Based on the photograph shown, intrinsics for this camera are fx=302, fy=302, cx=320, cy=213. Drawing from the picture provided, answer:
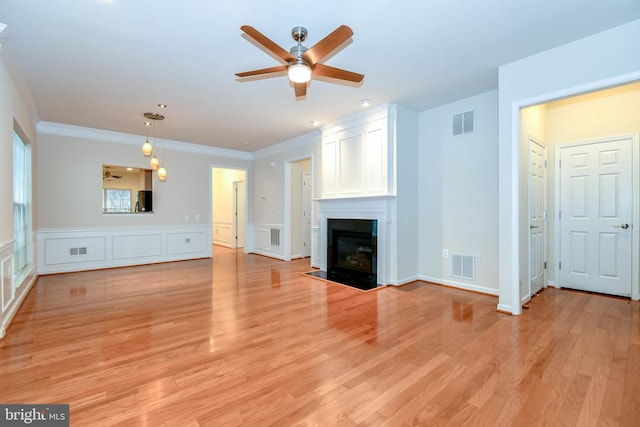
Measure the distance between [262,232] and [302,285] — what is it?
3.54m

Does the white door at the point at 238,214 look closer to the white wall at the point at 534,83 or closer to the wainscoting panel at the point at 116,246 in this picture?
the wainscoting panel at the point at 116,246

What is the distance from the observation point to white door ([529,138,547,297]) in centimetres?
394

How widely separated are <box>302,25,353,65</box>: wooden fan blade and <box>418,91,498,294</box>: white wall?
9.47 feet

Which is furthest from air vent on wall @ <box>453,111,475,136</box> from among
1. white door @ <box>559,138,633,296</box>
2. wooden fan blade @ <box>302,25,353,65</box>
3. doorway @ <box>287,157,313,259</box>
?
doorway @ <box>287,157,313,259</box>

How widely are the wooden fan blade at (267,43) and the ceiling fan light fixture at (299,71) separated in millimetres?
75

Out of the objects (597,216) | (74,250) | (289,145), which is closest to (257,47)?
(289,145)

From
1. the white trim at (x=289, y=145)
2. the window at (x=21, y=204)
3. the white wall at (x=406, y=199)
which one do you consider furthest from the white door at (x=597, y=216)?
the window at (x=21, y=204)

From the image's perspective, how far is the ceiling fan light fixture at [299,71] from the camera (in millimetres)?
2531

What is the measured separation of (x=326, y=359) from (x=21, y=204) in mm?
4993

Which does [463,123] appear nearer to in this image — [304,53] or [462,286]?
[462,286]

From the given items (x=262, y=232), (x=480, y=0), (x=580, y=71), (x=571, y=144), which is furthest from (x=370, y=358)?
(x=262, y=232)

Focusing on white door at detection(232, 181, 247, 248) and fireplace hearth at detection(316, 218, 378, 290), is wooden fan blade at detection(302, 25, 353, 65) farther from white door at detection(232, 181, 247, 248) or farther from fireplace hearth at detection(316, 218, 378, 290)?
white door at detection(232, 181, 247, 248)

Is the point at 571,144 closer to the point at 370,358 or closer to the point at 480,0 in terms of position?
the point at 480,0

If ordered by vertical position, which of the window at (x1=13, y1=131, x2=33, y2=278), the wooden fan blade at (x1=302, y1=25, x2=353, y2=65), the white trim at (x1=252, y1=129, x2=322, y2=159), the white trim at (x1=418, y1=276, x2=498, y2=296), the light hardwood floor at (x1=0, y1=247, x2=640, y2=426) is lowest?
the light hardwood floor at (x1=0, y1=247, x2=640, y2=426)
